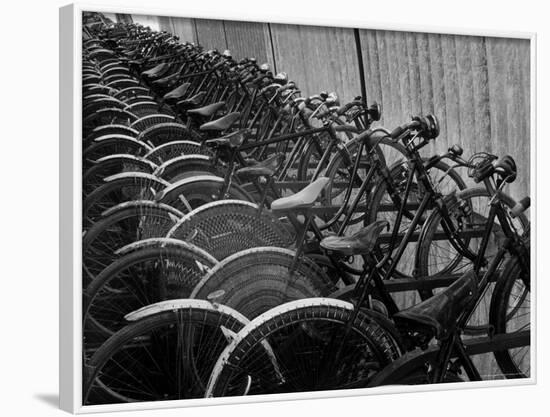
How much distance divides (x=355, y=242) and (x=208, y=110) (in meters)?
0.87

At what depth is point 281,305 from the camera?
13.4 ft

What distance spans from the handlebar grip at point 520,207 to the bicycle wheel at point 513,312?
0.22m

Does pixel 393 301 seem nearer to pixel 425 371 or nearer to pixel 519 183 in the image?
pixel 425 371

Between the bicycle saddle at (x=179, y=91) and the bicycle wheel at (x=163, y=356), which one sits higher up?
the bicycle saddle at (x=179, y=91)

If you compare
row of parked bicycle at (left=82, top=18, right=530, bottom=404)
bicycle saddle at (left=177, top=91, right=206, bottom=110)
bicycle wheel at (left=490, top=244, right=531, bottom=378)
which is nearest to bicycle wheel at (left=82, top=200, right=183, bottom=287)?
row of parked bicycle at (left=82, top=18, right=530, bottom=404)

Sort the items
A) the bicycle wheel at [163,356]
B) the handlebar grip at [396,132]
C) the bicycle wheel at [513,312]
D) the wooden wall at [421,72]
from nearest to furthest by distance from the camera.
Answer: the bicycle wheel at [163,356] < the wooden wall at [421,72] < the handlebar grip at [396,132] < the bicycle wheel at [513,312]

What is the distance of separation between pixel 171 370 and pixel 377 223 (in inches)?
42.8

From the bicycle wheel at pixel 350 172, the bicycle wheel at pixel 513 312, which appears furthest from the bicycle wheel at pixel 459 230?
the bicycle wheel at pixel 350 172

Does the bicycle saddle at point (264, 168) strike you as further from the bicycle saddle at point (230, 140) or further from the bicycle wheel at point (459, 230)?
the bicycle wheel at point (459, 230)

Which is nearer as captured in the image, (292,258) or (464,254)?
(292,258)

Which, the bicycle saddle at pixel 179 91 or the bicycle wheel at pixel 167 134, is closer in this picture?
the bicycle wheel at pixel 167 134

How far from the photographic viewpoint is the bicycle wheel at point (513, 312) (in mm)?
4793

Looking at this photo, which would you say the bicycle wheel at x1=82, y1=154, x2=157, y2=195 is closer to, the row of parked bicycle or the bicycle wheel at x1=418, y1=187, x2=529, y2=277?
the row of parked bicycle
